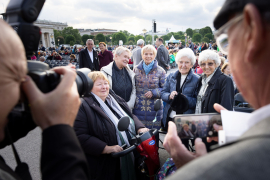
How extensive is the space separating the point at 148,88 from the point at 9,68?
3.12 meters

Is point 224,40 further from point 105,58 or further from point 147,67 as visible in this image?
point 105,58

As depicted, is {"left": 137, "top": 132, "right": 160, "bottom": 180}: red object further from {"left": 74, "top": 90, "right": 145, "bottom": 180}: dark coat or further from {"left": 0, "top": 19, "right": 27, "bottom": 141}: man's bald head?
{"left": 0, "top": 19, "right": 27, "bottom": 141}: man's bald head

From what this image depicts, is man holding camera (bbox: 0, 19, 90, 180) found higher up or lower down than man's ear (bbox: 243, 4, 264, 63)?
lower down

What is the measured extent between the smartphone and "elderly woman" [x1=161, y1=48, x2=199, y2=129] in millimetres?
1834

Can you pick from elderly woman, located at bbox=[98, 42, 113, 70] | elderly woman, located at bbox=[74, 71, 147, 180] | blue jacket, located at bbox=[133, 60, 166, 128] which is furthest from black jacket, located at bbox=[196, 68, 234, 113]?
elderly woman, located at bbox=[98, 42, 113, 70]

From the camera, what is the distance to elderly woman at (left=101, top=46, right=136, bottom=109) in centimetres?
360

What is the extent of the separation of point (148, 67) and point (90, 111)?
195cm

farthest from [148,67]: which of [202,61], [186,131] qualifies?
[186,131]

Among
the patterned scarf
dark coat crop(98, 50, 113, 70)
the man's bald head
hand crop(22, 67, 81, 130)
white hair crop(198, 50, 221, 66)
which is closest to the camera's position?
the man's bald head

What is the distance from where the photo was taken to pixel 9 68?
66 cm

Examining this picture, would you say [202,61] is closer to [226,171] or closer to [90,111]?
[90,111]

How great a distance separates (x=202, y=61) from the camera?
124 inches

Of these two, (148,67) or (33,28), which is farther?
(148,67)

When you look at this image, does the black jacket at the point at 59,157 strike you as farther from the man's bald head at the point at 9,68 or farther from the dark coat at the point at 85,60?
the dark coat at the point at 85,60
